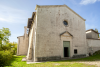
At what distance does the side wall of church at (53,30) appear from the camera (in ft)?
41.0

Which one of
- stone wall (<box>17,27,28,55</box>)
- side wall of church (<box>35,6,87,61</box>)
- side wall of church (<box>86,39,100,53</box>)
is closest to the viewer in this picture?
side wall of church (<box>35,6,87,61</box>)

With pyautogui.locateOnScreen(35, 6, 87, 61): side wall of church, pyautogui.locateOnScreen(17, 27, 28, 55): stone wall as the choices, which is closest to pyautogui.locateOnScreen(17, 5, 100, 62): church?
pyautogui.locateOnScreen(35, 6, 87, 61): side wall of church

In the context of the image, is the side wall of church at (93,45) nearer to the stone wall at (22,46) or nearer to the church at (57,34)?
the church at (57,34)

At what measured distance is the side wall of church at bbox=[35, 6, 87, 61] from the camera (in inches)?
492

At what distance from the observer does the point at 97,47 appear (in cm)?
1869

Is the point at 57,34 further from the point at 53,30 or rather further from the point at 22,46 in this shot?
the point at 22,46

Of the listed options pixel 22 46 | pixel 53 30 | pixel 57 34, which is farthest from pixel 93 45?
pixel 22 46

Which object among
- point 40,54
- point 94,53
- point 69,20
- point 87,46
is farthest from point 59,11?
point 94,53

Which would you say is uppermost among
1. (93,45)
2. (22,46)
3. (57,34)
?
(57,34)

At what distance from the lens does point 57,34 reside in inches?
540

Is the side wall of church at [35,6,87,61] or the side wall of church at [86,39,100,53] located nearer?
the side wall of church at [35,6,87,61]

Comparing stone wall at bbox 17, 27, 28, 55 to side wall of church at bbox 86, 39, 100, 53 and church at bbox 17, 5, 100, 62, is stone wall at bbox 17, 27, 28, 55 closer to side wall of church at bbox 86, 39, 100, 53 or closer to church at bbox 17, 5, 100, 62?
church at bbox 17, 5, 100, 62

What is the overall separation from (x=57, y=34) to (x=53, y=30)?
95 cm

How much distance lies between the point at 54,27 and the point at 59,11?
10.1 ft
